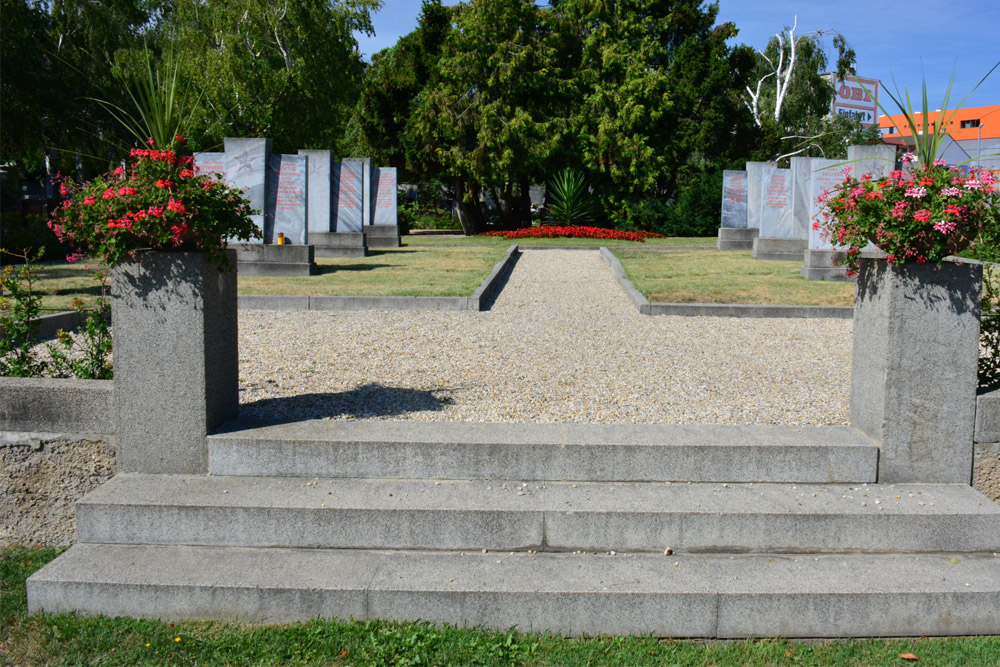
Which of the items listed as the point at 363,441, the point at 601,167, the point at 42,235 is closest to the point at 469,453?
the point at 363,441

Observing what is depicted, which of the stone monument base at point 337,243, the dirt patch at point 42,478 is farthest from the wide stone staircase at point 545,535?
the stone monument base at point 337,243

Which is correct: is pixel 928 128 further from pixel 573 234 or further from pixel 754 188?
pixel 573 234

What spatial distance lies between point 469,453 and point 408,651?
1.15 m

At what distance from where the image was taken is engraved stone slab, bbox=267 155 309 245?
15.0 m

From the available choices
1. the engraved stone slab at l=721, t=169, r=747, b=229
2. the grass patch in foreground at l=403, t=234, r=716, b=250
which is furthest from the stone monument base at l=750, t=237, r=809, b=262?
the grass patch in foreground at l=403, t=234, r=716, b=250

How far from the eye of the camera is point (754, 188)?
20.7 metres

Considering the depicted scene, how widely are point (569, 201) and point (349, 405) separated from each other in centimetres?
2392

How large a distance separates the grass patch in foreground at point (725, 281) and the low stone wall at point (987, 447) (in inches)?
237

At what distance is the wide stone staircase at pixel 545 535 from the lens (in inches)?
141

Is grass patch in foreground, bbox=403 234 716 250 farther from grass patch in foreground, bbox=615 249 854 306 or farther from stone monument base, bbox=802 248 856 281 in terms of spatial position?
stone monument base, bbox=802 248 856 281

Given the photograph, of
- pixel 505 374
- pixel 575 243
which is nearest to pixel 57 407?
pixel 505 374

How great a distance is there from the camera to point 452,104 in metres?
30.6

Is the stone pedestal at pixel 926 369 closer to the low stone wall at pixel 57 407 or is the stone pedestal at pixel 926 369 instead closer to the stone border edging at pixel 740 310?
the low stone wall at pixel 57 407

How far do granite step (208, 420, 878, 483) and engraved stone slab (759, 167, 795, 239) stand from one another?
1533 cm
